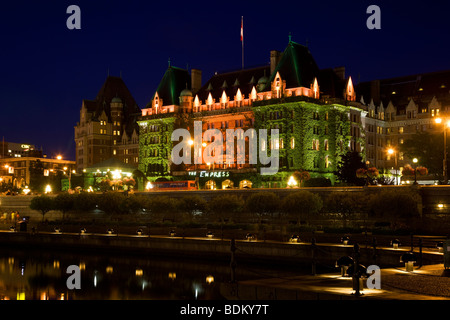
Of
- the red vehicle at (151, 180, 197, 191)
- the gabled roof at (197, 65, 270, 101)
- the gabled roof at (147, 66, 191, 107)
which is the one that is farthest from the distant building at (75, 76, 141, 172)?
the red vehicle at (151, 180, 197, 191)

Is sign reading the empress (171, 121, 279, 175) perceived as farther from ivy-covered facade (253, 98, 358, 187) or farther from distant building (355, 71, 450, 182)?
distant building (355, 71, 450, 182)

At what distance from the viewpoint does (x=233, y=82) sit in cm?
12438

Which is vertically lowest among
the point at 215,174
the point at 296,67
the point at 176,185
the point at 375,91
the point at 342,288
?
the point at 342,288

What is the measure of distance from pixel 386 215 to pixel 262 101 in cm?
4780

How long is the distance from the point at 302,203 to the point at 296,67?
43.6 meters

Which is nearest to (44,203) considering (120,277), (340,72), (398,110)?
(120,277)

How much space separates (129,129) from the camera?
170625 millimetres

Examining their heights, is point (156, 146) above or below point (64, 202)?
above

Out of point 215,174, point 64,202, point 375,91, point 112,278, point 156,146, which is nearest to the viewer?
point 112,278

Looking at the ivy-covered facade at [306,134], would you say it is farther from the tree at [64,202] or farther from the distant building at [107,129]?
Answer: the distant building at [107,129]

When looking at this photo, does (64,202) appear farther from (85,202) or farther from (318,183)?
(318,183)

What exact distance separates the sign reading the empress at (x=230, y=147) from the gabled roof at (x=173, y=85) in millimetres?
7963

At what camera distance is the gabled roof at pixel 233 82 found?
11951cm
